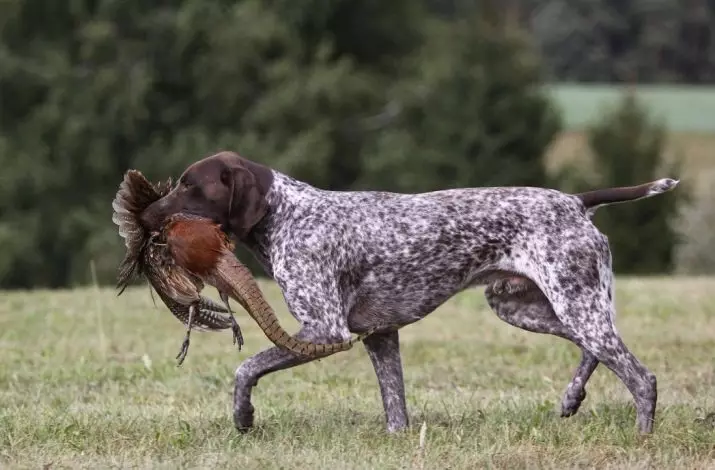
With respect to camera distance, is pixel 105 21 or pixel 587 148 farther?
pixel 105 21

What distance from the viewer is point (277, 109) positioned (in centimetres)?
3027

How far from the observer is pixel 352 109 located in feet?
103

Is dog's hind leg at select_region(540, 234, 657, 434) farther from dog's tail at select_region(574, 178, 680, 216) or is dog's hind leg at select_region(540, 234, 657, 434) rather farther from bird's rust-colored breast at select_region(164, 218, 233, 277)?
bird's rust-colored breast at select_region(164, 218, 233, 277)

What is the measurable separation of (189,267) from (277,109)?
2467 centimetres

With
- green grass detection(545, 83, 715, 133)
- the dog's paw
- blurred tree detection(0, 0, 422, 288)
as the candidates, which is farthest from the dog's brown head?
green grass detection(545, 83, 715, 133)

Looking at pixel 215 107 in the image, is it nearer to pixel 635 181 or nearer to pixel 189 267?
pixel 635 181

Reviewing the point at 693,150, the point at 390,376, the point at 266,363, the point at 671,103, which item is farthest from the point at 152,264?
the point at 671,103

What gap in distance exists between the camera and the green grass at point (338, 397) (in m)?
5.46

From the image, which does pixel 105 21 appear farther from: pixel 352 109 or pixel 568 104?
pixel 568 104

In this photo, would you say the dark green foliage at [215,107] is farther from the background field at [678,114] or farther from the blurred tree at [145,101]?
the background field at [678,114]

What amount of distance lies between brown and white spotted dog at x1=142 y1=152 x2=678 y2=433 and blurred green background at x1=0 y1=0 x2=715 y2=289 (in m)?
21.2

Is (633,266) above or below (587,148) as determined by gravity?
below

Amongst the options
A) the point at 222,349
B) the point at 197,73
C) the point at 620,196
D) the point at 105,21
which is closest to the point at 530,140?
the point at 197,73

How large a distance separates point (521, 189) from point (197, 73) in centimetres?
2620
